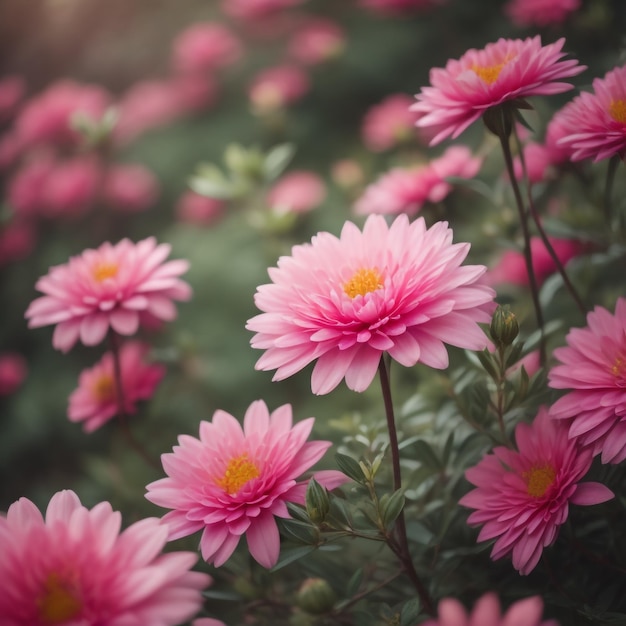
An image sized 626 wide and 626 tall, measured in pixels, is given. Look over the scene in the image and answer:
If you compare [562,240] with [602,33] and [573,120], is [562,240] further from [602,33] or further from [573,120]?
[602,33]

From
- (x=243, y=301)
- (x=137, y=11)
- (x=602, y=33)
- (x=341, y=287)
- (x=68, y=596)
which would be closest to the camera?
(x=68, y=596)

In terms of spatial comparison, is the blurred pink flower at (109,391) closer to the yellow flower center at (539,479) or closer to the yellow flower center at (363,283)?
the yellow flower center at (363,283)

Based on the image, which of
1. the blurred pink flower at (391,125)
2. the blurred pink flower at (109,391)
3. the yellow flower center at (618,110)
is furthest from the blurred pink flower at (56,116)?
the yellow flower center at (618,110)

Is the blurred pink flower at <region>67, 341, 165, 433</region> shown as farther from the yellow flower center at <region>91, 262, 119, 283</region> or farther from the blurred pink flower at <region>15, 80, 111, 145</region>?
the blurred pink flower at <region>15, 80, 111, 145</region>

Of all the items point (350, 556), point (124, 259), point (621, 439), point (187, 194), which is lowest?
point (350, 556)

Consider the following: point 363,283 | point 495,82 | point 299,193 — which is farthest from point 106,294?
point 299,193

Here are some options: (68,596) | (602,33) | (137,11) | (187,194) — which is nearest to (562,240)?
(602,33)

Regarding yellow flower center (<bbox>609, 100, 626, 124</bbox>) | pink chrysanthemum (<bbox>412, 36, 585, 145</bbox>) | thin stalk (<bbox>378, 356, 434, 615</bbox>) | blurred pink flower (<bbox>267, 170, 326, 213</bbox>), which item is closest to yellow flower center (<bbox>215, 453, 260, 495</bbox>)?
thin stalk (<bbox>378, 356, 434, 615</bbox>)
